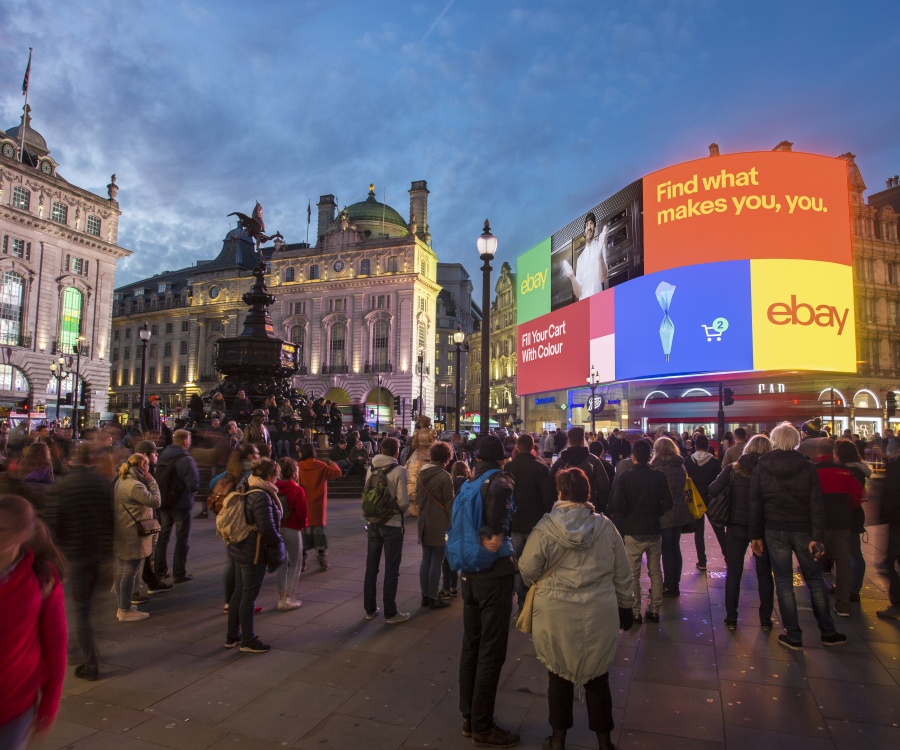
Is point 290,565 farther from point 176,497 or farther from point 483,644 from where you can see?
point 483,644

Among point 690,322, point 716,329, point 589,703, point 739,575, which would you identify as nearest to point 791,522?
point 739,575

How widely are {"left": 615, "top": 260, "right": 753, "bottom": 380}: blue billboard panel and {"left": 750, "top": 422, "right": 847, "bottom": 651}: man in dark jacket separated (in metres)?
28.6

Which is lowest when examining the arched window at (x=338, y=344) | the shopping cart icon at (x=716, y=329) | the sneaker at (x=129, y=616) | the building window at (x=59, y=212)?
the sneaker at (x=129, y=616)

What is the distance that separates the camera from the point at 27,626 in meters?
2.44

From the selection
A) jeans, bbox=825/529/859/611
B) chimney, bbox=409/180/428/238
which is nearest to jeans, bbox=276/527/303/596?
jeans, bbox=825/529/859/611

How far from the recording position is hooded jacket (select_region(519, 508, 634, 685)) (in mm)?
3598

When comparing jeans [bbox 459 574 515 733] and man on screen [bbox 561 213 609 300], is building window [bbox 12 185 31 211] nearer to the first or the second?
man on screen [bbox 561 213 609 300]

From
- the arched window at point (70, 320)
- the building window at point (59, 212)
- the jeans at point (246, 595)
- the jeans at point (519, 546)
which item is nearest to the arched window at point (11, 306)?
the arched window at point (70, 320)

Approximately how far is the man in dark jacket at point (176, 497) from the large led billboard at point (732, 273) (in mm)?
29907

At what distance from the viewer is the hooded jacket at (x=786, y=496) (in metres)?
5.60

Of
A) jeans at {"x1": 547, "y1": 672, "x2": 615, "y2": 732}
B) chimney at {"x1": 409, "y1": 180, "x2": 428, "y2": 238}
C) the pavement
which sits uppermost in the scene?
chimney at {"x1": 409, "y1": 180, "x2": 428, "y2": 238}

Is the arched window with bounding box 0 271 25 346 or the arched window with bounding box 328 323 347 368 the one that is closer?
the arched window with bounding box 0 271 25 346

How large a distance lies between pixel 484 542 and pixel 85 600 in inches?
138

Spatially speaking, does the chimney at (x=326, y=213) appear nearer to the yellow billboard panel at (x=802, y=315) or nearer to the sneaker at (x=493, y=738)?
the yellow billboard panel at (x=802, y=315)
